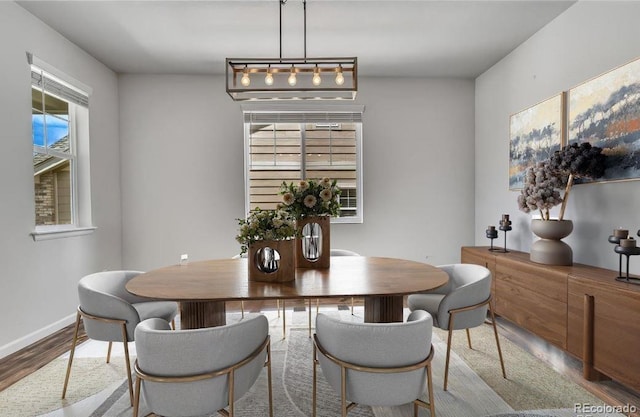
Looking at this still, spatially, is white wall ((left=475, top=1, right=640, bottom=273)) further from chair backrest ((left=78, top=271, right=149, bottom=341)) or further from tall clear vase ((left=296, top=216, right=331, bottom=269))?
chair backrest ((left=78, top=271, right=149, bottom=341))

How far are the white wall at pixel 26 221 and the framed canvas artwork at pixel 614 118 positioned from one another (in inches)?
179

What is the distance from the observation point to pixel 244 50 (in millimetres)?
3580

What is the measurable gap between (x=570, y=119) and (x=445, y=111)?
68.4 inches

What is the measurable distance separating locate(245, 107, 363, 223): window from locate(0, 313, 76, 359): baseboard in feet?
7.14

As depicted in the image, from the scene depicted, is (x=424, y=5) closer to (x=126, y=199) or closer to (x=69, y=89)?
(x=69, y=89)

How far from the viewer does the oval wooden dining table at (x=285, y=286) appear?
155 cm

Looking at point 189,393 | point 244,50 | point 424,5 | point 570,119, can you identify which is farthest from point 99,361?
point 570,119

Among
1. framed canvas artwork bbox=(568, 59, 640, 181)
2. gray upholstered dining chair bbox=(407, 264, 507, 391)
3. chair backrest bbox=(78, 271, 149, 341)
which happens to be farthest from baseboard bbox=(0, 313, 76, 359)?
framed canvas artwork bbox=(568, 59, 640, 181)

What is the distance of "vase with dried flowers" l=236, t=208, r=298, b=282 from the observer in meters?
1.82

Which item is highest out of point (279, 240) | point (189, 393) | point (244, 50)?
point (244, 50)

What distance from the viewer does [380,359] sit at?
4.31ft

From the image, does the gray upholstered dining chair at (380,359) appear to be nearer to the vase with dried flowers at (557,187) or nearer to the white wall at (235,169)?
the vase with dried flowers at (557,187)

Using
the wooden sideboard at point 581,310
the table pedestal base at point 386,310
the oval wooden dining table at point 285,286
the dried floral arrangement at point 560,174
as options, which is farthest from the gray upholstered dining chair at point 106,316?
the dried floral arrangement at point 560,174

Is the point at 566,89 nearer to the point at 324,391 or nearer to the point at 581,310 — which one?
the point at 581,310
